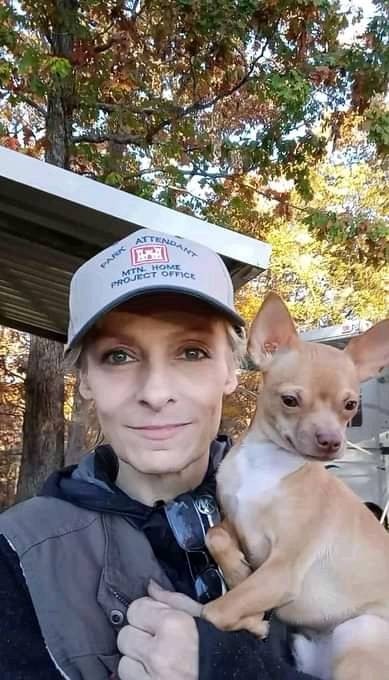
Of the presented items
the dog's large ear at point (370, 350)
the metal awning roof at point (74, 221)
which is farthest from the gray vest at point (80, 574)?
the metal awning roof at point (74, 221)

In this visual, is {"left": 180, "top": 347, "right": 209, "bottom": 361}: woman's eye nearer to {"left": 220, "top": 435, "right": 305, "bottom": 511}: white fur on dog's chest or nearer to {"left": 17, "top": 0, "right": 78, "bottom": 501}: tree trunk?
{"left": 220, "top": 435, "right": 305, "bottom": 511}: white fur on dog's chest

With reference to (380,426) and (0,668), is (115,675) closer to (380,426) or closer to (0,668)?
(0,668)

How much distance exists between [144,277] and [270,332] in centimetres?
47

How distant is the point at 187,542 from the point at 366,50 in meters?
8.00

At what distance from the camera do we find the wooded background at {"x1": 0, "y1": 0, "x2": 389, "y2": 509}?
7.98 m

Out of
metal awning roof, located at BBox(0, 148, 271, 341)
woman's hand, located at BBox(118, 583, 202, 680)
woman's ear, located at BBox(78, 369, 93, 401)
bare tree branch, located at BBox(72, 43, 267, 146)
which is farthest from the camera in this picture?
bare tree branch, located at BBox(72, 43, 267, 146)

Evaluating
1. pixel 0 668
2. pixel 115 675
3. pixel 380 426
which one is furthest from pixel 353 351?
pixel 380 426

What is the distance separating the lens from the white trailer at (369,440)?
9.27 metres

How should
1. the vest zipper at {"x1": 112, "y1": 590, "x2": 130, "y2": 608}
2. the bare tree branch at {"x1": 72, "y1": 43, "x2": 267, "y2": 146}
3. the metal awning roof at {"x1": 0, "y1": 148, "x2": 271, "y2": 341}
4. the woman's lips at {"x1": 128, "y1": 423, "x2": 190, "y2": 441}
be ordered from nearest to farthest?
the vest zipper at {"x1": 112, "y1": 590, "x2": 130, "y2": 608} → the woman's lips at {"x1": 128, "y1": 423, "x2": 190, "y2": 441} → the metal awning roof at {"x1": 0, "y1": 148, "x2": 271, "y2": 341} → the bare tree branch at {"x1": 72, "y1": 43, "x2": 267, "y2": 146}

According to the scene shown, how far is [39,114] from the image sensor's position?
930 cm

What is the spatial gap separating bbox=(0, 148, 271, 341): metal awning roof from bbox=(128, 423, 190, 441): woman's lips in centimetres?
253

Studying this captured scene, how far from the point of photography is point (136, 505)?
5.16ft

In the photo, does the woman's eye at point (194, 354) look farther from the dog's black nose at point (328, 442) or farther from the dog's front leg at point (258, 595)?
the dog's front leg at point (258, 595)

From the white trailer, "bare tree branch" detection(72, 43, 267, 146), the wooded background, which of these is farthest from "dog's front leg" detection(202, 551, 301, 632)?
"bare tree branch" detection(72, 43, 267, 146)
